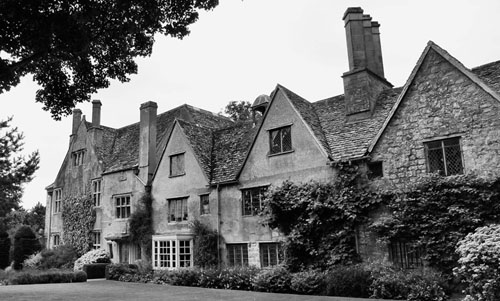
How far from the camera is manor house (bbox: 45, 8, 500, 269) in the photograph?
16.4 meters

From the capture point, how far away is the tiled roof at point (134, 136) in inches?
1192

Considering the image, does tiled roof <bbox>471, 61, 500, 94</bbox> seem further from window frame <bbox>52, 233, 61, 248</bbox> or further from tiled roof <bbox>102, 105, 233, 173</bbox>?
window frame <bbox>52, 233, 61, 248</bbox>

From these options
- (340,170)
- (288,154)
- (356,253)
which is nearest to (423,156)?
(340,170)

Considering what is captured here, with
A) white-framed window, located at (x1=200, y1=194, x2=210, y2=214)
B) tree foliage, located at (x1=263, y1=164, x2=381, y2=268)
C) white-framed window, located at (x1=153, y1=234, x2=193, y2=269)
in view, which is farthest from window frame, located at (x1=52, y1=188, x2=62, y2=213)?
tree foliage, located at (x1=263, y1=164, x2=381, y2=268)

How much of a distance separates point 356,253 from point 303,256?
2.39 m

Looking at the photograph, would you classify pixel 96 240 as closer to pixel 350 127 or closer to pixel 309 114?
pixel 309 114

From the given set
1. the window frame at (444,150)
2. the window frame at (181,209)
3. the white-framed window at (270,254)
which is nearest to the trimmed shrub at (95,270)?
the window frame at (181,209)

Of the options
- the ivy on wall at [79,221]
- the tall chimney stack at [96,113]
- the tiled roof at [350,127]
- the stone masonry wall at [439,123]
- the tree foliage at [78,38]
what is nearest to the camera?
the tree foliage at [78,38]

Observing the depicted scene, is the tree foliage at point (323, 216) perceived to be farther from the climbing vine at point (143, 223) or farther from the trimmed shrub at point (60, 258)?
the trimmed shrub at point (60, 258)

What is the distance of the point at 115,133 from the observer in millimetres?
36188

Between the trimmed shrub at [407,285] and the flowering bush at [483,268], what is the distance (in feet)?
4.21

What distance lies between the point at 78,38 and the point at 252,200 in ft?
45.6

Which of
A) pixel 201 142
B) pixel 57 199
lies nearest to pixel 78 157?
pixel 57 199

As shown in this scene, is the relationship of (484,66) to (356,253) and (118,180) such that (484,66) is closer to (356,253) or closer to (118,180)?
(356,253)
